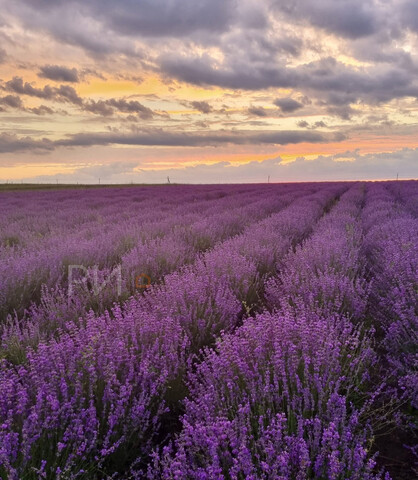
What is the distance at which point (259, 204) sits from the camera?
11836 mm

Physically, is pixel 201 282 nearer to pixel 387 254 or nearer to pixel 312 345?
pixel 312 345

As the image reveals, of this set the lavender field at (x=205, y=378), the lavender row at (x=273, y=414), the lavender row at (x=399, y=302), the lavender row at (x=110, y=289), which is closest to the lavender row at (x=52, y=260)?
the lavender field at (x=205, y=378)

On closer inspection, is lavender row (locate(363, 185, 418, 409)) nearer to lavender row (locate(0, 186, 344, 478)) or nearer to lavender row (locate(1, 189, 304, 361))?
lavender row (locate(0, 186, 344, 478))

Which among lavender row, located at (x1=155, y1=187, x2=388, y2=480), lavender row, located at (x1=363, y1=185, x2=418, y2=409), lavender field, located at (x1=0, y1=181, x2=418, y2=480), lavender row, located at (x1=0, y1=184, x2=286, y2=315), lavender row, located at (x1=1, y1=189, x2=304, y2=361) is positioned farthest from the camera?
lavender row, located at (x1=0, y1=184, x2=286, y2=315)

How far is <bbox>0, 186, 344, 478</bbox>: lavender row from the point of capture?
5.37 ft

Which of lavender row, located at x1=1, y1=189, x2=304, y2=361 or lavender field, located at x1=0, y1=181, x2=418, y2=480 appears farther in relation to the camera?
lavender row, located at x1=1, y1=189, x2=304, y2=361

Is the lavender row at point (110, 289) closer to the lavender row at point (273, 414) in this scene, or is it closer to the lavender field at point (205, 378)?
the lavender field at point (205, 378)

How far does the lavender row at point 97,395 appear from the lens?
1.64 meters

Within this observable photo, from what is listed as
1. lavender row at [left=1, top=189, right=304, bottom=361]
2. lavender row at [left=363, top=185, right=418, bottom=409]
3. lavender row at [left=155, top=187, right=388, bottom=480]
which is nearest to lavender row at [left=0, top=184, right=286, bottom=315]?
lavender row at [left=1, top=189, right=304, bottom=361]

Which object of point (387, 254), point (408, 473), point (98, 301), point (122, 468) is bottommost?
point (408, 473)

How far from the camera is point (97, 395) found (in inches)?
81.1

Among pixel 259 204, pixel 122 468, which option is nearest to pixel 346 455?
pixel 122 468

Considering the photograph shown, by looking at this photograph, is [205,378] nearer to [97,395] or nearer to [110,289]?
[97,395]

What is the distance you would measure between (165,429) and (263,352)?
0.74 m
